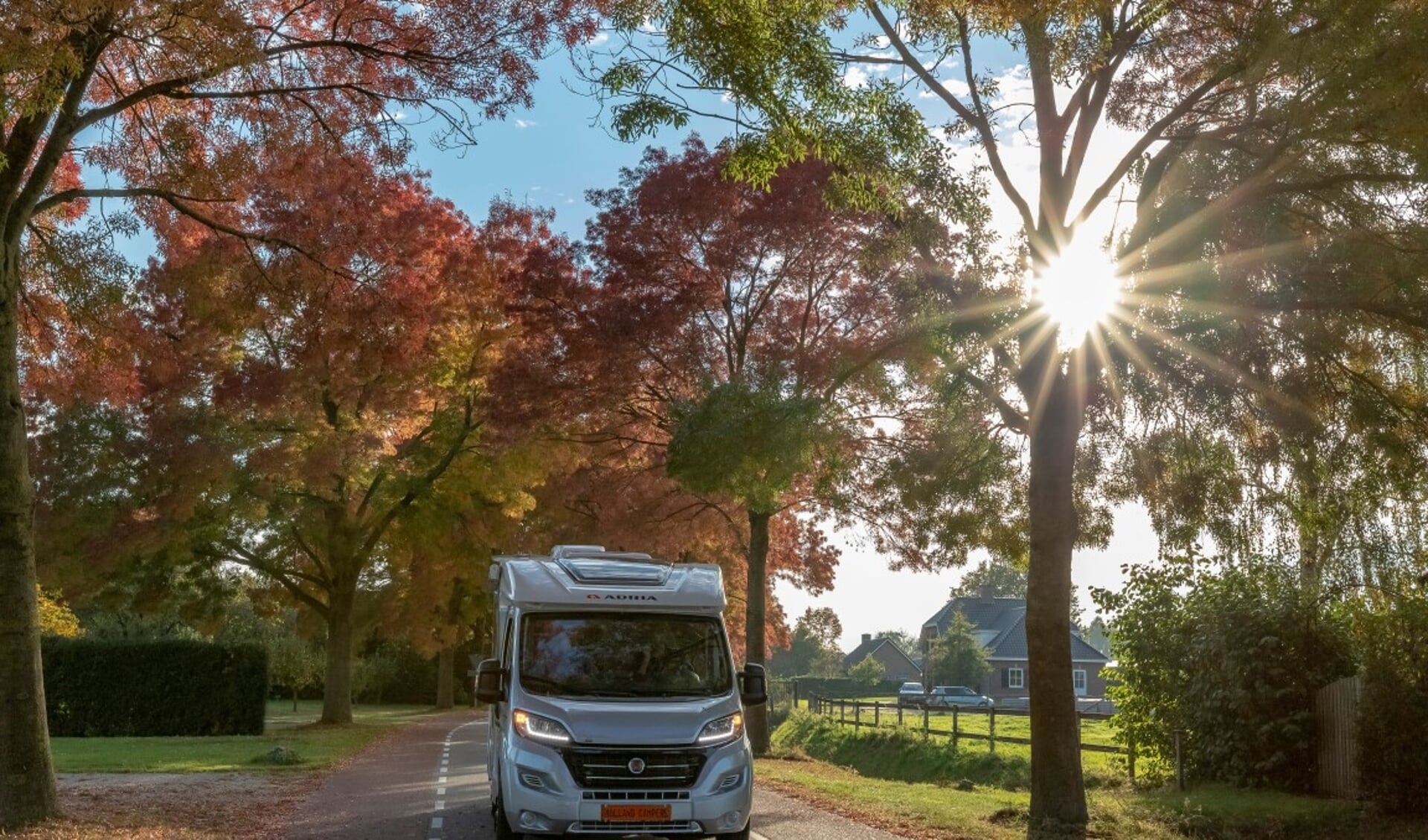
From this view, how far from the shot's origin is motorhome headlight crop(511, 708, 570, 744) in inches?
415

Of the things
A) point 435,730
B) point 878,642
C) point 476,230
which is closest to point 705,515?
point 476,230

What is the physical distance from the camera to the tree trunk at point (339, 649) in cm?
3369

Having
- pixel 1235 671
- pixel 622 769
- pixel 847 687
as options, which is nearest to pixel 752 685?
pixel 622 769

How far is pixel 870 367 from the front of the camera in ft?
65.8

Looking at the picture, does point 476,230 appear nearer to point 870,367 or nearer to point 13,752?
point 870,367

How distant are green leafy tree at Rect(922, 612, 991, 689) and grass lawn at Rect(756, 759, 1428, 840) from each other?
6498 cm

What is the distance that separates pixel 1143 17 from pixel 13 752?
510 inches

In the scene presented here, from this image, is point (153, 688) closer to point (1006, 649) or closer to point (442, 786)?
point (442, 786)

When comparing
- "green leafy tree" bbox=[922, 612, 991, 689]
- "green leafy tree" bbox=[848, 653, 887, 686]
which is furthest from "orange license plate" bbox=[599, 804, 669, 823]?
"green leafy tree" bbox=[848, 653, 887, 686]

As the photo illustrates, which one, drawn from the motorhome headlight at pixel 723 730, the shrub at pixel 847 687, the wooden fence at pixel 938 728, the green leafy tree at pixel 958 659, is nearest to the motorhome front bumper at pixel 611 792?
the motorhome headlight at pixel 723 730

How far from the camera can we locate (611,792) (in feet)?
34.1

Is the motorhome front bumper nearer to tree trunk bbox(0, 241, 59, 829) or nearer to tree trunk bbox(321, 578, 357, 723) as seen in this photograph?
tree trunk bbox(0, 241, 59, 829)

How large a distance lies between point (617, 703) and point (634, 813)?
93 cm

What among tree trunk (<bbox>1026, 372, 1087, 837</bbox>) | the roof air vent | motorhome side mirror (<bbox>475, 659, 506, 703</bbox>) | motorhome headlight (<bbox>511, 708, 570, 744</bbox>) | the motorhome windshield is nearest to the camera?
motorhome headlight (<bbox>511, 708, 570, 744</bbox>)
